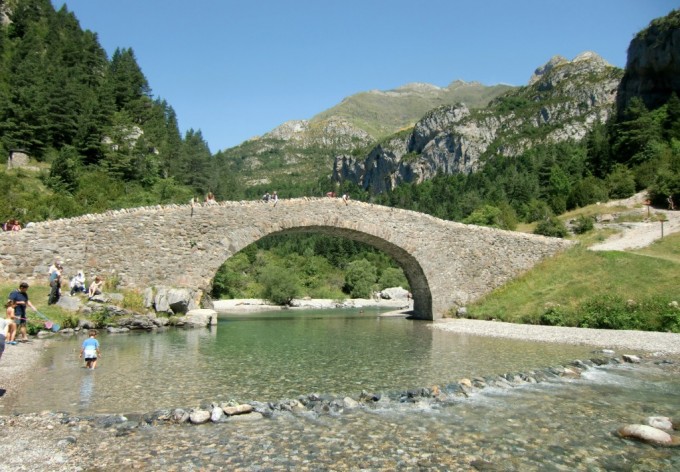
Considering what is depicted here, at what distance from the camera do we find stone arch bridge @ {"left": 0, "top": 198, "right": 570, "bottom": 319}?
18125 millimetres

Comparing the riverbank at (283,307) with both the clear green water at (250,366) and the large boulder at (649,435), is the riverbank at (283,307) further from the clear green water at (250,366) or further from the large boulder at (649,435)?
the large boulder at (649,435)

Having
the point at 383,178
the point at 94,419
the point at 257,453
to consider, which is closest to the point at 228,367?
the point at 94,419

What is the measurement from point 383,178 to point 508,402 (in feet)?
540

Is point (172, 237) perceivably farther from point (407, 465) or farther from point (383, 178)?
point (383, 178)

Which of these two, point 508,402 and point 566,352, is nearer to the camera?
point 508,402

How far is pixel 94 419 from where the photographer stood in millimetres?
6348

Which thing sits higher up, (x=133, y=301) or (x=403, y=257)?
(x=403, y=257)

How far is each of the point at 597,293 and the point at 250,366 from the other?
15.1 m

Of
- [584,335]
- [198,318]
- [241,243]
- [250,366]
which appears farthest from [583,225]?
[250,366]

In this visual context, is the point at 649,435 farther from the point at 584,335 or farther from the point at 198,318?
the point at 198,318

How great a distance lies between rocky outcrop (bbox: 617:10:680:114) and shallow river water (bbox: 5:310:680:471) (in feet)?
180

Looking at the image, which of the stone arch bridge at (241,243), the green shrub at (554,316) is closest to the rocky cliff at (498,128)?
the stone arch bridge at (241,243)

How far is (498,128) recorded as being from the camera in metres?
143

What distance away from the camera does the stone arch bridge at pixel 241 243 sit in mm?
18125
